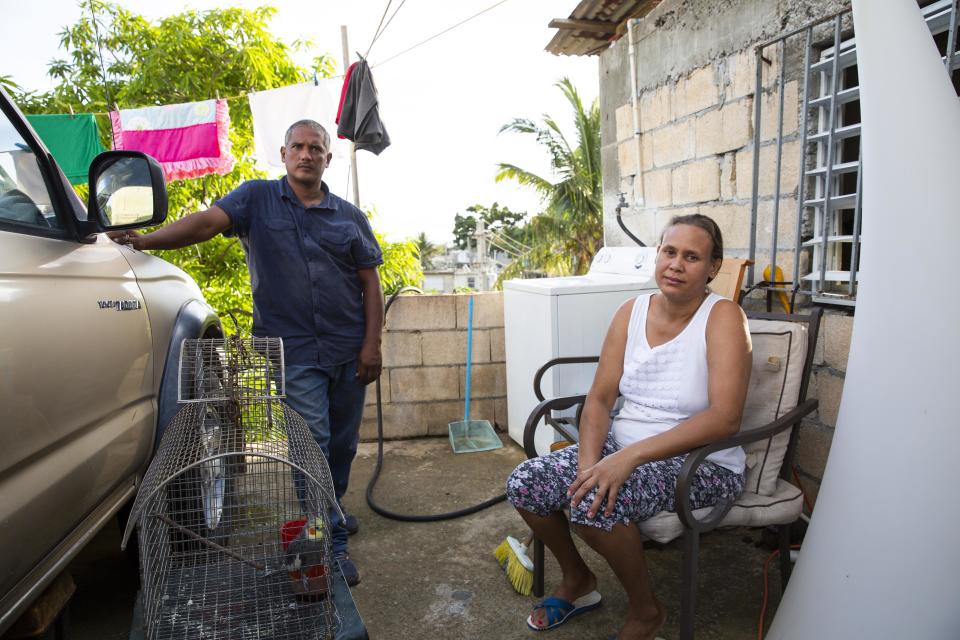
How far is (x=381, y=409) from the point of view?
13.0ft

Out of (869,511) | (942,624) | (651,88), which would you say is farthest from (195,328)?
(651,88)

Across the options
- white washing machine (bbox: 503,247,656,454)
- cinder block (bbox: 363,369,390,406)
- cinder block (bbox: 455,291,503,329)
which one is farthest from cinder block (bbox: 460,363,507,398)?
white washing machine (bbox: 503,247,656,454)

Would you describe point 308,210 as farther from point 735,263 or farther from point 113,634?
point 735,263

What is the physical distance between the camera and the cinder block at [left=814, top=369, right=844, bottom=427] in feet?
7.96

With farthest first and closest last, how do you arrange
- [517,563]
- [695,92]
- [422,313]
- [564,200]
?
[564,200]
[422,313]
[695,92]
[517,563]

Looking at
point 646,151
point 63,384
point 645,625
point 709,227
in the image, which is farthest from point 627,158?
point 63,384

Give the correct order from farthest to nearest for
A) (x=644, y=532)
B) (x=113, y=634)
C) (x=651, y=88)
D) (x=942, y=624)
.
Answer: (x=651, y=88), (x=113, y=634), (x=644, y=532), (x=942, y=624)

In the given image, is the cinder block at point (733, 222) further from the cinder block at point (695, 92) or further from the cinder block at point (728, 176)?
the cinder block at point (695, 92)

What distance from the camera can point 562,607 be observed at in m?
2.04

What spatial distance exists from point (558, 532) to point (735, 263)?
1477 mm

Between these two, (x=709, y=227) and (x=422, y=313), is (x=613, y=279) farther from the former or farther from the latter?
(x=709, y=227)

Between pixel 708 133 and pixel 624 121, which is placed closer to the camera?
pixel 708 133

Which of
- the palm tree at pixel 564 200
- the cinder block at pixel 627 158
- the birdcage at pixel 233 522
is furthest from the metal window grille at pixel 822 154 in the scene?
the palm tree at pixel 564 200

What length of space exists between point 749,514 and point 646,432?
0.38 metres
